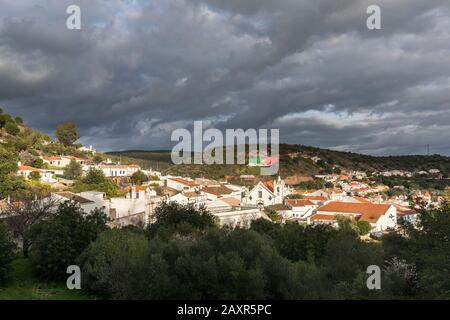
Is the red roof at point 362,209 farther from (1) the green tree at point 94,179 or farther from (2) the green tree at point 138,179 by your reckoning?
(1) the green tree at point 94,179

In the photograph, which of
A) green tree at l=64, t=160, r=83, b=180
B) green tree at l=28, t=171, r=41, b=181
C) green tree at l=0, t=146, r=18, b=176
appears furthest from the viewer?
green tree at l=64, t=160, r=83, b=180

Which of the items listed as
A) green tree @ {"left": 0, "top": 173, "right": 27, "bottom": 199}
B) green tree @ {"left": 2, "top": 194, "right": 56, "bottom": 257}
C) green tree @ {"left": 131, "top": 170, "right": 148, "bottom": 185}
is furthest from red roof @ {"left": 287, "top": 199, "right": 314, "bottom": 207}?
green tree @ {"left": 2, "top": 194, "right": 56, "bottom": 257}

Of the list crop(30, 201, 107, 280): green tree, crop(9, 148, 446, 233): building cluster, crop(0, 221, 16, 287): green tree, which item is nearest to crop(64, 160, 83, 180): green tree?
crop(9, 148, 446, 233): building cluster

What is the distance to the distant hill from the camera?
391ft

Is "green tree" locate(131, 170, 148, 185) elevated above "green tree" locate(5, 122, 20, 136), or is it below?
below

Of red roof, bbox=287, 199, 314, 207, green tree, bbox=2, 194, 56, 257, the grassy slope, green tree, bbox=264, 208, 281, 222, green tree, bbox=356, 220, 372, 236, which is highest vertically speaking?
green tree, bbox=2, 194, 56, 257

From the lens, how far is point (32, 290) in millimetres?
21375

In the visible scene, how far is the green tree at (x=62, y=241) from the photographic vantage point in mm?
23875

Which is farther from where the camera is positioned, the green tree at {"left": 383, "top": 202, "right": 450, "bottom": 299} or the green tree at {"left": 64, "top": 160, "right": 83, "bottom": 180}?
the green tree at {"left": 64, "top": 160, "right": 83, "bottom": 180}

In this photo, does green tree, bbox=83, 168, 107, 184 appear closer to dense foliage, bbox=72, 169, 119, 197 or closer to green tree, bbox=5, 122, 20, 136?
dense foliage, bbox=72, 169, 119, 197

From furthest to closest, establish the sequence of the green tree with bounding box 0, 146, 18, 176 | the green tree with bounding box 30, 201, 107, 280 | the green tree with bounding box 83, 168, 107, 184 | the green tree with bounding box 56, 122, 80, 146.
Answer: the green tree with bounding box 56, 122, 80, 146, the green tree with bounding box 83, 168, 107, 184, the green tree with bounding box 0, 146, 18, 176, the green tree with bounding box 30, 201, 107, 280

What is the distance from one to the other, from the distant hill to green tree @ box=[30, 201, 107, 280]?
270 feet
